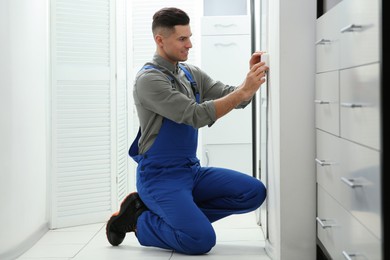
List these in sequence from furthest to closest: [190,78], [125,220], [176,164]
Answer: [190,78], [125,220], [176,164]

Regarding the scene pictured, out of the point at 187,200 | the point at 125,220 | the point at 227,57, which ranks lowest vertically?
the point at 125,220

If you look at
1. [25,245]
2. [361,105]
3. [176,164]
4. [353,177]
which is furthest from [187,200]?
[361,105]

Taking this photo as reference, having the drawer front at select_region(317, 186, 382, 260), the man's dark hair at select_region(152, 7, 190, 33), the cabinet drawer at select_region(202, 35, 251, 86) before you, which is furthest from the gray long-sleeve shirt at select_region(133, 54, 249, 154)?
the cabinet drawer at select_region(202, 35, 251, 86)

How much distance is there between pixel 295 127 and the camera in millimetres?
2543

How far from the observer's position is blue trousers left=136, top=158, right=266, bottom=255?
3008 millimetres

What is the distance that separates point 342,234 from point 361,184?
36 centimetres

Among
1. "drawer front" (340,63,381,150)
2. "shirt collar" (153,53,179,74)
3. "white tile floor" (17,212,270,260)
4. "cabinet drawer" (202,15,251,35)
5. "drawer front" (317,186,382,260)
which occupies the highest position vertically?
"cabinet drawer" (202,15,251,35)

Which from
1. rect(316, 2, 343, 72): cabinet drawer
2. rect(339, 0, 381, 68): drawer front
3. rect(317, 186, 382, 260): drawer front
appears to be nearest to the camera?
rect(339, 0, 381, 68): drawer front

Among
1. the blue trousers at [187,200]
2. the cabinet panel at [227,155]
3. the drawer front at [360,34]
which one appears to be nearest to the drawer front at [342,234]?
the drawer front at [360,34]

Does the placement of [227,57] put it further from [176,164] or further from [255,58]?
[176,164]

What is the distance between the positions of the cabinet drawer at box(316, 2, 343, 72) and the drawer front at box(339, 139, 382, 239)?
30 centimetres

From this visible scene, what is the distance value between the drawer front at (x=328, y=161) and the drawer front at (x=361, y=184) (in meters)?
0.07

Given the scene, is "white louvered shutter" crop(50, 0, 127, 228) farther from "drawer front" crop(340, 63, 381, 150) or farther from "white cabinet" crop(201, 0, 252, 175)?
"drawer front" crop(340, 63, 381, 150)

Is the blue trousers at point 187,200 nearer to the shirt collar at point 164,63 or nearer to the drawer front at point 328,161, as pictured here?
the shirt collar at point 164,63
